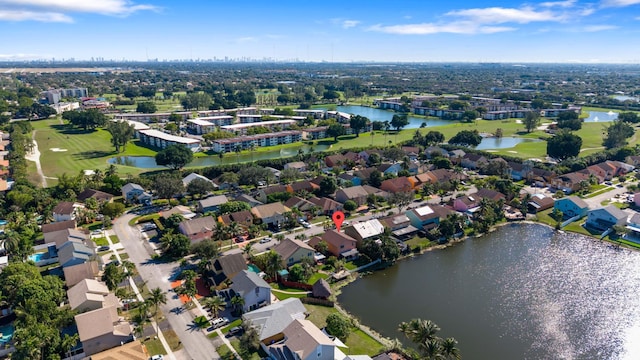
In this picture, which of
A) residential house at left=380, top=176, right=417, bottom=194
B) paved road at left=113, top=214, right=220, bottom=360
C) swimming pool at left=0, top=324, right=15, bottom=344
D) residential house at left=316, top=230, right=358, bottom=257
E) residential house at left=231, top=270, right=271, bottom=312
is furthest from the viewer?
residential house at left=380, top=176, right=417, bottom=194

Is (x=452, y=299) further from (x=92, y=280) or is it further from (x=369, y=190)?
(x=92, y=280)

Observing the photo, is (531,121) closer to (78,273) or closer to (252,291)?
(252,291)

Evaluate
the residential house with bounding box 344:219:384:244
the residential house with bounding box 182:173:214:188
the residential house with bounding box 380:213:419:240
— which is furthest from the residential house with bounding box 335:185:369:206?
the residential house with bounding box 182:173:214:188

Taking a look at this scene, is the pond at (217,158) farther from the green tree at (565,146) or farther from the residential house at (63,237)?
the green tree at (565,146)

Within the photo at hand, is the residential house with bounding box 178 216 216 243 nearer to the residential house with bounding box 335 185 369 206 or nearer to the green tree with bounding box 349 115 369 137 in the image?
→ the residential house with bounding box 335 185 369 206

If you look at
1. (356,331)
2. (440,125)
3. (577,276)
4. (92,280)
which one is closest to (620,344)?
(577,276)

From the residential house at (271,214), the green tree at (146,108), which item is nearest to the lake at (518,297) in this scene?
the residential house at (271,214)

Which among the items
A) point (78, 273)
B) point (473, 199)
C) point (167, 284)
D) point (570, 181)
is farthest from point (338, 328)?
point (570, 181)
